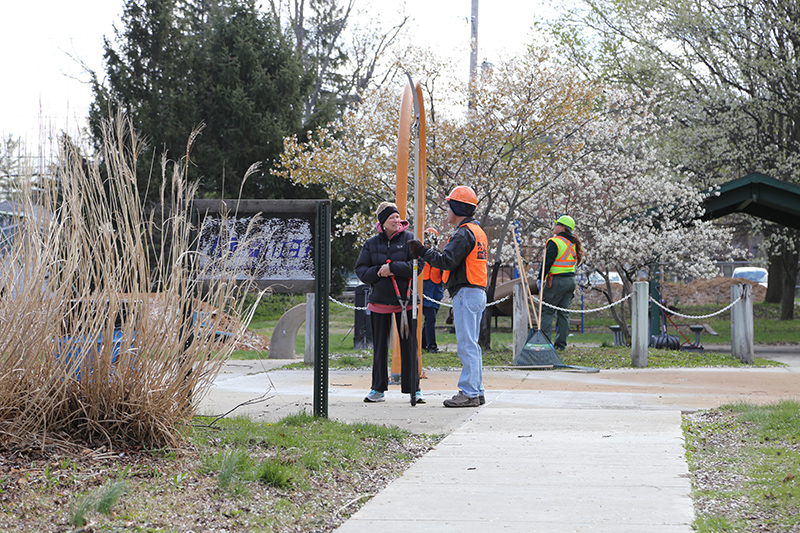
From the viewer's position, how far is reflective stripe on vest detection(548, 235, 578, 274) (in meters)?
13.3

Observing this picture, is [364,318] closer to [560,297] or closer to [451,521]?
[560,297]

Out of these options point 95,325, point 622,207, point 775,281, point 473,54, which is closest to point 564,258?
point 622,207

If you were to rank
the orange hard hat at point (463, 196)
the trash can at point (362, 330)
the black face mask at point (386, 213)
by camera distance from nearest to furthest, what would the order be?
1. the orange hard hat at point (463, 196)
2. the black face mask at point (386, 213)
3. the trash can at point (362, 330)

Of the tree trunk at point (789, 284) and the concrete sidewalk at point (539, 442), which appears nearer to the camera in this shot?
the concrete sidewalk at point (539, 442)

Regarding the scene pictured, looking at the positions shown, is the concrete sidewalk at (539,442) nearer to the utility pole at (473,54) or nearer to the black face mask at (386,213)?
the black face mask at (386,213)

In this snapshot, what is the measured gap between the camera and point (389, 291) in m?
7.88

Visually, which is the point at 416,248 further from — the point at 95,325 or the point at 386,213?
the point at 95,325

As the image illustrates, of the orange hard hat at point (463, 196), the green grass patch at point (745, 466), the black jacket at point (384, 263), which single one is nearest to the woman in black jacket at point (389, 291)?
the black jacket at point (384, 263)

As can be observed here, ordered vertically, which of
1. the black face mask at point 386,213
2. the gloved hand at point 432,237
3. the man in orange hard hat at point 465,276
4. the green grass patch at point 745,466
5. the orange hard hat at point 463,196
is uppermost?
the gloved hand at point 432,237

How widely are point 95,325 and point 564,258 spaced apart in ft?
31.7

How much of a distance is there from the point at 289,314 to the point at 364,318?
65.5 inches

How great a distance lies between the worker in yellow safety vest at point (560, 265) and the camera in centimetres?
1330

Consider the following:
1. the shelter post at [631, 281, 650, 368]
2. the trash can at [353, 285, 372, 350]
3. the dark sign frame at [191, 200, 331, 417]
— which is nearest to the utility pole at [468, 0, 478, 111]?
the trash can at [353, 285, 372, 350]

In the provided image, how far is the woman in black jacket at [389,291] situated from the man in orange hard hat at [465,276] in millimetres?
360
